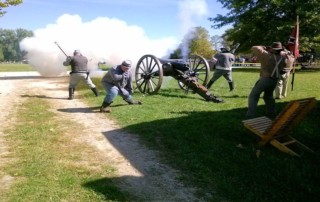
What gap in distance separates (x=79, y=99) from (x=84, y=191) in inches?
330

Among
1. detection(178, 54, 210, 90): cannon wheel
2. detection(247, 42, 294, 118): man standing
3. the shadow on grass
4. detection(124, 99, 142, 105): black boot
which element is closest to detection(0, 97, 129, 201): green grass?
the shadow on grass

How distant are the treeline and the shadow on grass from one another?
13351 cm

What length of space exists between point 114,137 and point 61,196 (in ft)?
9.85

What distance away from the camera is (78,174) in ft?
17.9

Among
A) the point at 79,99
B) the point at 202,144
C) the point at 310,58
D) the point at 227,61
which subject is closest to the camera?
the point at 202,144

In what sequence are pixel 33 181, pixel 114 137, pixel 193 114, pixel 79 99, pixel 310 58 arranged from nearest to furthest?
pixel 33 181 → pixel 114 137 → pixel 193 114 → pixel 79 99 → pixel 310 58

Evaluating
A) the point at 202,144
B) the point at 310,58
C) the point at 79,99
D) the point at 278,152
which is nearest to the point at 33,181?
the point at 202,144

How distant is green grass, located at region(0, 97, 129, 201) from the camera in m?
4.73

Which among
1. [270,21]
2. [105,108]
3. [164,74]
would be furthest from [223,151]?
[270,21]

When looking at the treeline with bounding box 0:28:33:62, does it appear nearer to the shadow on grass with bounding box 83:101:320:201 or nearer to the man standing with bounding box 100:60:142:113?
the man standing with bounding box 100:60:142:113

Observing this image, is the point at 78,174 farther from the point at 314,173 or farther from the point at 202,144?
the point at 314,173

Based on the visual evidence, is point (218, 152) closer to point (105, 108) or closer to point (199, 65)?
point (105, 108)

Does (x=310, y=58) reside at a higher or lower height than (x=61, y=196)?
higher

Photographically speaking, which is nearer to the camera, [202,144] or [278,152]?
[278,152]
